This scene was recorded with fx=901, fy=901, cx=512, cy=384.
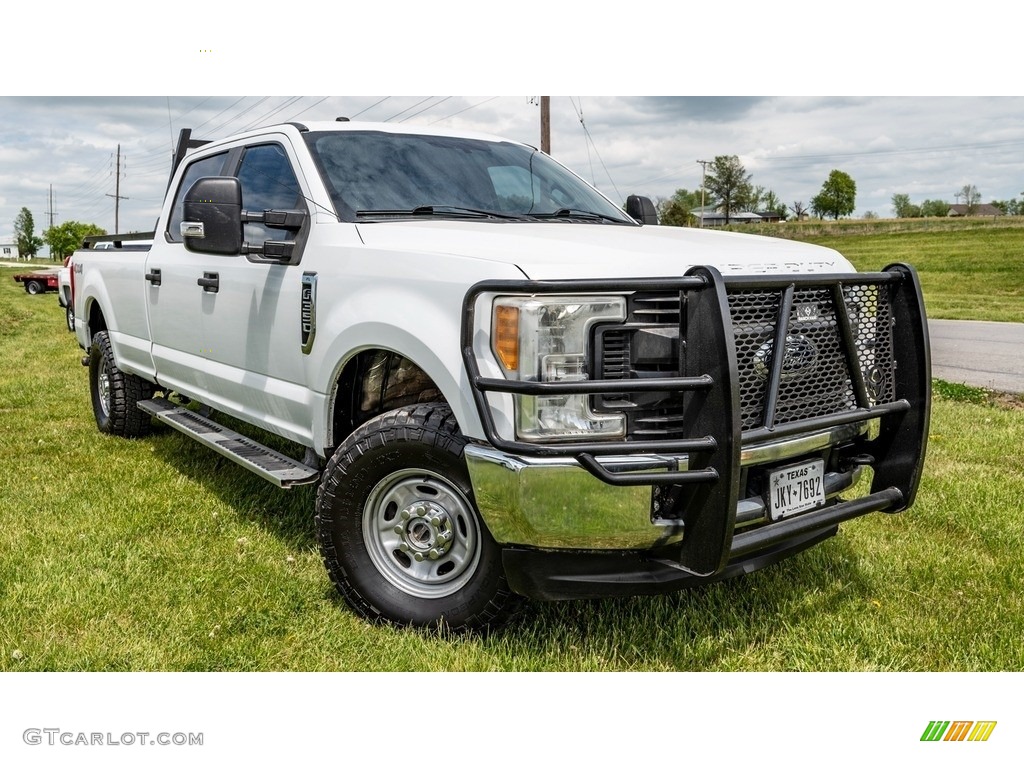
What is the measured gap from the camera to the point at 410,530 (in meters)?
Result: 3.54

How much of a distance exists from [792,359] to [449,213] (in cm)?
173

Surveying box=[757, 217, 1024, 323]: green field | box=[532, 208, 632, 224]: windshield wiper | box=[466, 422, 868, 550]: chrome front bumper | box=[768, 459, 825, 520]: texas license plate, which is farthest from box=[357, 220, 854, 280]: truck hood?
box=[757, 217, 1024, 323]: green field

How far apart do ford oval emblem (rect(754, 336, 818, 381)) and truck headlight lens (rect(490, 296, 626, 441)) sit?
568 mm

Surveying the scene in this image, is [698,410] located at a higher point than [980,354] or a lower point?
higher

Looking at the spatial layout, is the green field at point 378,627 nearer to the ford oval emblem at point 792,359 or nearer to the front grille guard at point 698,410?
the front grille guard at point 698,410

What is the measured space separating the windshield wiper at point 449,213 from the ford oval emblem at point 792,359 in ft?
4.88

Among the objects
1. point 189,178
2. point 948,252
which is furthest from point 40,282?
point 948,252

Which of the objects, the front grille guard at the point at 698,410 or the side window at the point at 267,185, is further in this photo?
the side window at the point at 267,185

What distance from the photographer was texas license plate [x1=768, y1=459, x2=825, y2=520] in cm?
330

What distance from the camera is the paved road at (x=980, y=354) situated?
9.93 meters

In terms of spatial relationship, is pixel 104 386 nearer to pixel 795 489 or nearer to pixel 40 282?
pixel 795 489

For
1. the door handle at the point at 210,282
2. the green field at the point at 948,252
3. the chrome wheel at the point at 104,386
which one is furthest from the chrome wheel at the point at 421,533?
the green field at the point at 948,252

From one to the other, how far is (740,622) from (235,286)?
9.68 feet

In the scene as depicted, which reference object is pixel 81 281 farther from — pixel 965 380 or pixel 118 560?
pixel 965 380
